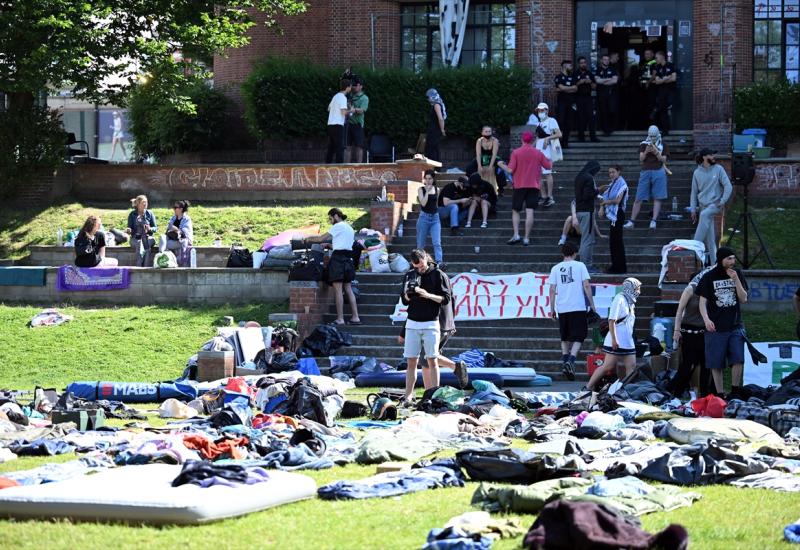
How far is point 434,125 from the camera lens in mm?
29234

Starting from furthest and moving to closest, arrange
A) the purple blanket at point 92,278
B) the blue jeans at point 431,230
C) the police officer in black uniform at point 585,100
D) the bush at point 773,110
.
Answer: the bush at point 773,110 < the police officer in black uniform at point 585,100 < the purple blanket at point 92,278 < the blue jeans at point 431,230

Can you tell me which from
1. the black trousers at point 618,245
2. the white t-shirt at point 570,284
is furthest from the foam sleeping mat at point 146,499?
the black trousers at point 618,245

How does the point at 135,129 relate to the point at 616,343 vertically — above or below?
above

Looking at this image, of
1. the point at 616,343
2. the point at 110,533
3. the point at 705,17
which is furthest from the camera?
the point at 705,17

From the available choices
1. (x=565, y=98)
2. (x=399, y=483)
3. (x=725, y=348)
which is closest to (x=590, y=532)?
(x=399, y=483)

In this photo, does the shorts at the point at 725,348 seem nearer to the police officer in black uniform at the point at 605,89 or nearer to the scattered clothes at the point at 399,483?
the scattered clothes at the point at 399,483

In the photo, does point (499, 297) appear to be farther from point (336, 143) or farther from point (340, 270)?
point (336, 143)

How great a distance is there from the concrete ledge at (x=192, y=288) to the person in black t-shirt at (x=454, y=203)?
3.54 m

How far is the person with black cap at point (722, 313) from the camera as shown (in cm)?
1688

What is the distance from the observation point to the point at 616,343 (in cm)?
1766

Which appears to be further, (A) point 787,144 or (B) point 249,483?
(A) point 787,144

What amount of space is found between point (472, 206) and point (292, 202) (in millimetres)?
4759

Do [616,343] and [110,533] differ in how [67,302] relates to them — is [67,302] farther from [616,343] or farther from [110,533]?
[110,533]

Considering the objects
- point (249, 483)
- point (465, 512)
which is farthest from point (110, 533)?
point (465, 512)
